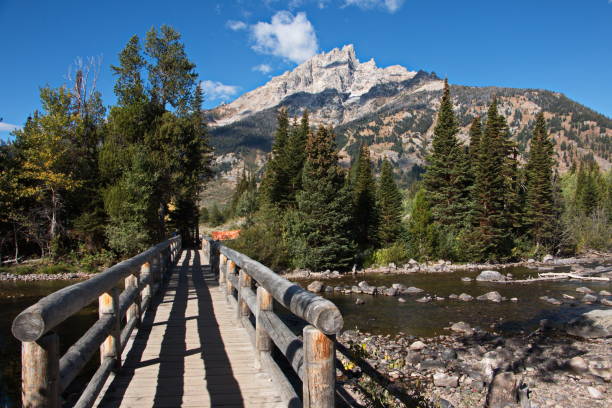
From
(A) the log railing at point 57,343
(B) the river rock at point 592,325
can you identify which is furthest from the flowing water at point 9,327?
(B) the river rock at point 592,325

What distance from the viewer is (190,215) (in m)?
36.9

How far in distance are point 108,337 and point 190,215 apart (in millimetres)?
33866

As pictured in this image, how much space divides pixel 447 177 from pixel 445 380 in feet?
109

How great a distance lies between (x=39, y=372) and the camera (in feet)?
7.34

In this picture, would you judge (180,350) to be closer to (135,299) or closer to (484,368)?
(135,299)

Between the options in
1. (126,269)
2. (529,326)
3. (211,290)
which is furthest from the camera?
(529,326)

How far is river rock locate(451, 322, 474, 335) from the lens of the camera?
515 inches

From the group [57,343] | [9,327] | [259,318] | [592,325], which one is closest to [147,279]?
[259,318]

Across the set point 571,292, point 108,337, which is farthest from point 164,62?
point 571,292

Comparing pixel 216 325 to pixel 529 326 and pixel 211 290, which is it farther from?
pixel 529 326

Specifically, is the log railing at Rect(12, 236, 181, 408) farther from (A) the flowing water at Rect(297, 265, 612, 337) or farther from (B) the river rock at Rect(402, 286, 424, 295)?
(B) the river rock at Rect(402, 286, 424, 295)

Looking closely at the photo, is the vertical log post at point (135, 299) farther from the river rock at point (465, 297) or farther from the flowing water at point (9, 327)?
the river rock at point (465, 297)

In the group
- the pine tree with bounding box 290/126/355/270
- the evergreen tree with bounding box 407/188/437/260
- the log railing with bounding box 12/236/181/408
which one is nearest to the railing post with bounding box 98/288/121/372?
the log railing with bounding box 12/236/181/408

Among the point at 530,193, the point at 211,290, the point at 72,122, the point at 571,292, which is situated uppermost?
the point at 72,122
